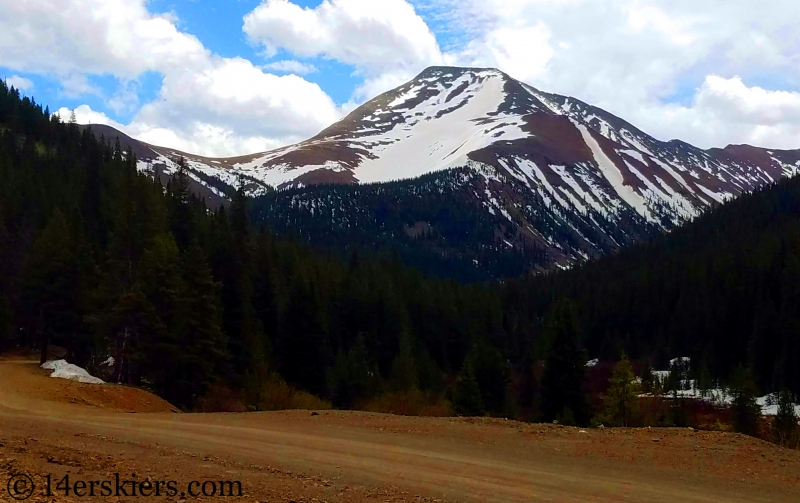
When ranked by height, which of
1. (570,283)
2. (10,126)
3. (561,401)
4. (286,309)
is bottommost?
(561,401)

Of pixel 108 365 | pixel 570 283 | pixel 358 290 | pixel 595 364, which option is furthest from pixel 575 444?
pixel 570 283

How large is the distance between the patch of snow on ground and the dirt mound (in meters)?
1.01

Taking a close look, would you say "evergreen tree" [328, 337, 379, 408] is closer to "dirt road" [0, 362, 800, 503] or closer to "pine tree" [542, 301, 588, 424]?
"pine tree" [542, 301, 588, 424]

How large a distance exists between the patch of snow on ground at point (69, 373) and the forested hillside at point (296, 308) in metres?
2.26

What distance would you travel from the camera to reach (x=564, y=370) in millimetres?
38719

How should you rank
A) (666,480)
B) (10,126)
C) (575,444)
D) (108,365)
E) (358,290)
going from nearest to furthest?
(666,480) → (575,444) → (108,365) → (358,290) → (10,126)

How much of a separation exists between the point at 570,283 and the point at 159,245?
114 meters

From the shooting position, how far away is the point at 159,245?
33.9 m

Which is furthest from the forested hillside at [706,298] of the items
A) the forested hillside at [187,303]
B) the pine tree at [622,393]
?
the pine tree at [622,393]

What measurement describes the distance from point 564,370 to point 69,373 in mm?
26217

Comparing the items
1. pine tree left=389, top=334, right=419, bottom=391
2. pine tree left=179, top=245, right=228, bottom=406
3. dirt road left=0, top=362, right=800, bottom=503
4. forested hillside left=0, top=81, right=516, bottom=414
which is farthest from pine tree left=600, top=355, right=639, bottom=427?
pine tree left=179, top=245, right=228, bottom=406

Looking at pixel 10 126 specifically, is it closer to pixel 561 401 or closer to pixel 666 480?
pixel 561 401

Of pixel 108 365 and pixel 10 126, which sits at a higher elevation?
pixel 10 126

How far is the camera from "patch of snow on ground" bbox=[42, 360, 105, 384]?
2751 centimetres
